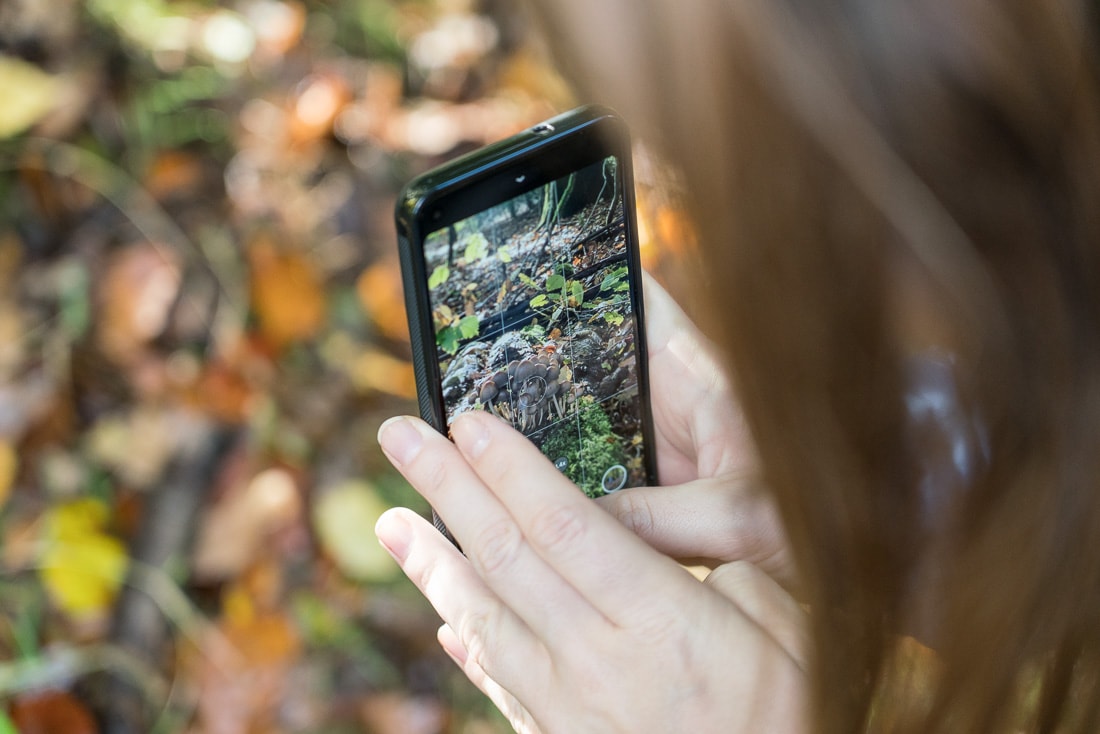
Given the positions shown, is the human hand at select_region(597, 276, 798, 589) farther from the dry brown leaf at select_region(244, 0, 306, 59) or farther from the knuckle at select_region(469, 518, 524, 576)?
the dry brown leaf at select_region(244, 0, 306, 59)

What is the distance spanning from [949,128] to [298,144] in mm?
1175

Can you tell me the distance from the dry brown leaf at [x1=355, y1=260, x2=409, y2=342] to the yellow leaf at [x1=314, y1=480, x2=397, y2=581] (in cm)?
22

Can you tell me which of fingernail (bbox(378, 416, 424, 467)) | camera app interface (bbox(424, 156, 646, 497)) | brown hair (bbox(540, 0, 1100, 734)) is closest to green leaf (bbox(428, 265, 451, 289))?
camera app interface (bbox(424, 156, 646, 497))

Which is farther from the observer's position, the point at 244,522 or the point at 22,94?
the point at 22,94

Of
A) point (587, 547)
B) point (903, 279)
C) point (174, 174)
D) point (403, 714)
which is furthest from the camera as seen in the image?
point (174, 174)

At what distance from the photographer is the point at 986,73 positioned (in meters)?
0.37

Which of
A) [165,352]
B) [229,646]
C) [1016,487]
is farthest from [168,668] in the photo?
[1016,487]

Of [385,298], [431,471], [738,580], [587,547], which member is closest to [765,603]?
[738,580]

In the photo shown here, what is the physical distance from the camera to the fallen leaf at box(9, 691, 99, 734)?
3.45 feet

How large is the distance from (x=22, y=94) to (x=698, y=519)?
108 cm

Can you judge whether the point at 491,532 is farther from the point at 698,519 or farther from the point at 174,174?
the point at 174,174

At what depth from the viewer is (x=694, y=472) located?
99cm

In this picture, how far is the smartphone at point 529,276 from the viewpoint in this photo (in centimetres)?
75

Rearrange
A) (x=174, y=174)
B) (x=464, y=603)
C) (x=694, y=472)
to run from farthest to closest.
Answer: (x=174, y=174)
(x=694, y=472)
(x=464, y=603)
